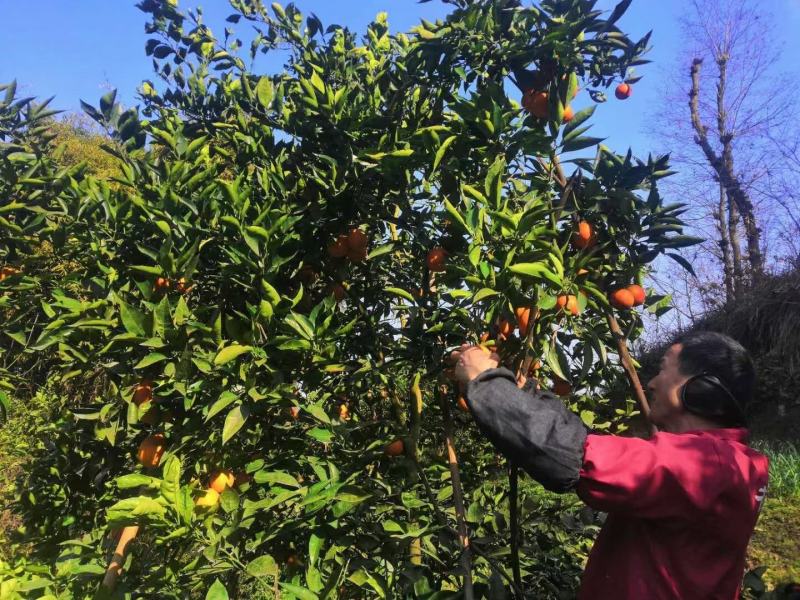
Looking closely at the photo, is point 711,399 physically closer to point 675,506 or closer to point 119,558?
point 675,506

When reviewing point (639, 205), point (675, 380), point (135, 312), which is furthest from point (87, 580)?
point (639, 205)

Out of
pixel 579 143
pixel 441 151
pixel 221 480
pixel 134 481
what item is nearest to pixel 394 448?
pixel 221 480

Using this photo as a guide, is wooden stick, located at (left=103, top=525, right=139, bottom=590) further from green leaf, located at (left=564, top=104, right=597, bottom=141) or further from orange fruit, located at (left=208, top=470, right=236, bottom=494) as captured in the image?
green leaf, located at (left=564, top=104, right=597, bottom=141)

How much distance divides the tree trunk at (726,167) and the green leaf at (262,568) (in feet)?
36.6

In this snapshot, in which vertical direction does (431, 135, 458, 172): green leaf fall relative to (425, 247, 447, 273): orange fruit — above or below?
above

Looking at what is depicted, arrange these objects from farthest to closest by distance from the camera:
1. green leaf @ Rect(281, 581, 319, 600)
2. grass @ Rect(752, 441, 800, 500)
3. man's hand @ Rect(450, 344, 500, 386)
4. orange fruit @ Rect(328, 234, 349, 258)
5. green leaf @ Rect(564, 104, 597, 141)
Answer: grass @ Rect(752, 441, 800, 500), orange fruit @ Rect(328, 234, 349, 258), green leaf @ Rect(564, 104, 597, 141), green leaf @ Rect(281, 581, 319, 600), man's hand @ Rect(450, 344, 500, 386)

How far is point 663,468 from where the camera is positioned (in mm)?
1019

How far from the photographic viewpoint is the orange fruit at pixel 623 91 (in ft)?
6.05

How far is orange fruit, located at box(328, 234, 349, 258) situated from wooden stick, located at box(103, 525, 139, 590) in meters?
0.88

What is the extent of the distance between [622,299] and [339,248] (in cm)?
80

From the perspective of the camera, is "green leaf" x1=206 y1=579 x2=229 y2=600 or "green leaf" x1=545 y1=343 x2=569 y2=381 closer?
"green leaf" x1=206 y1=579 x2=229 y2=600

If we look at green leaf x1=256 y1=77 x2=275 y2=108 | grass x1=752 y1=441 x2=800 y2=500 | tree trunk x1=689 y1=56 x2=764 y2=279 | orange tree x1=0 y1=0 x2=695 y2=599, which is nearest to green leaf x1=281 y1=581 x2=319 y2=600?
orange tree x1=0 y1=0 x2=695 y2=599

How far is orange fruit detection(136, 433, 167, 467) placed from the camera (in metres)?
1.67

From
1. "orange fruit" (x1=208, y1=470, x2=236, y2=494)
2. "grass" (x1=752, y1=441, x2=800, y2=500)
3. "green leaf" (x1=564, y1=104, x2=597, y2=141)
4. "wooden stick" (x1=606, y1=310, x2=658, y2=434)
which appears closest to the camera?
"wooden stick" (x1=606, y1=310, x2=658, y2=434)
